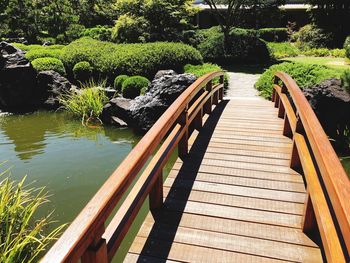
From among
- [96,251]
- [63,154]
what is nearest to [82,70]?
[63,154]

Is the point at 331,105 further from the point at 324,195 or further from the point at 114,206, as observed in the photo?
the point at 114,206

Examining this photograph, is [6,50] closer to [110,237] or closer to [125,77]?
[125,77]

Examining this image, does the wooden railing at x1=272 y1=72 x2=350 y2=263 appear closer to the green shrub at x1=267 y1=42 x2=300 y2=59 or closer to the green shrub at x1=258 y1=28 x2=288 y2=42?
the green shrub at x1=267 y1=42 x2=300 y2=59

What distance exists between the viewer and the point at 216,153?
562 cm

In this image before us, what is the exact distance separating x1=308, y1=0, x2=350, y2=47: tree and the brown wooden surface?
790 inches

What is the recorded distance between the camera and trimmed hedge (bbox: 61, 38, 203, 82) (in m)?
14.1

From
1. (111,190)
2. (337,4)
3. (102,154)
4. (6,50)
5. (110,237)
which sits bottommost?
(102,154)

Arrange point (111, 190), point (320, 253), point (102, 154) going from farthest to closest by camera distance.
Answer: point (102, 154) → point (320, 253) → point (111, 190)

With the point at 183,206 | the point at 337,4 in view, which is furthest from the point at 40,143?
the point at 337,4

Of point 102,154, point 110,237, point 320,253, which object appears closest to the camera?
point 110,237

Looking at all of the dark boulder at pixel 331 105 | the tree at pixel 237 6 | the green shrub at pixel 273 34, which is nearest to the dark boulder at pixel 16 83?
the dark boulder at pixel 331 105

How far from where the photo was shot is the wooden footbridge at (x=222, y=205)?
87.7 inches

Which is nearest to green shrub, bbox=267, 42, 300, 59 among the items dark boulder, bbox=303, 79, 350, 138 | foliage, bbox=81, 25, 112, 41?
foliage, bbox=81, 25, 112, 41

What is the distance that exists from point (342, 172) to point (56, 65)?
14.6 metres
